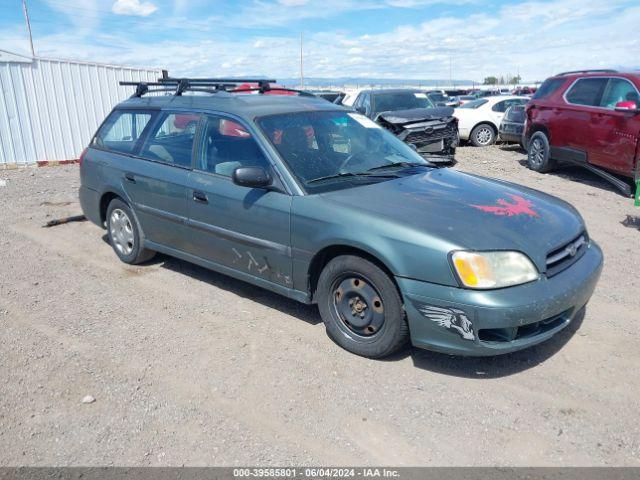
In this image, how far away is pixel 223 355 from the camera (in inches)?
147

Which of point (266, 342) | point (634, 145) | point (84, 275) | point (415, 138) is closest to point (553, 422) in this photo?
point (266, 342)

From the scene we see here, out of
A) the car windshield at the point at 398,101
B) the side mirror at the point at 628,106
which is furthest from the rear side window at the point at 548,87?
the car windshield at the point at 398,101

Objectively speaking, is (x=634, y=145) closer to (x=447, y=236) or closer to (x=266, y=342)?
(x=447, y=236)

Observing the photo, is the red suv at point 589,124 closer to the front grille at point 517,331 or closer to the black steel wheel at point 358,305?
the front grille at point 517,331

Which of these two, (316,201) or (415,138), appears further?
(415,138)

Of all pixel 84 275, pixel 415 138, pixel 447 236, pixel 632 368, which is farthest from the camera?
pixel 415 138

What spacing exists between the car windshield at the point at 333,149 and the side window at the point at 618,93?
17.7 feet

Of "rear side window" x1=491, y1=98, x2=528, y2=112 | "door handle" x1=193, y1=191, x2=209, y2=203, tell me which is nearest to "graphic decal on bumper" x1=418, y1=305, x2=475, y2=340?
"door handle" x1=193, y1=191, x2=209, y2=203

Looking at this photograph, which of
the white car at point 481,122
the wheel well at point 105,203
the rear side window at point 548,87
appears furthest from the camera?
the white car at point 481,122

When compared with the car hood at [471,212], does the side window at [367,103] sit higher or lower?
higher

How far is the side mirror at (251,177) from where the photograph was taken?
3.84 m

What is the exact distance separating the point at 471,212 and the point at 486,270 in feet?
1.86

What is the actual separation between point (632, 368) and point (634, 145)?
568 centimetres

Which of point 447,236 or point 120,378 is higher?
point 447,236
